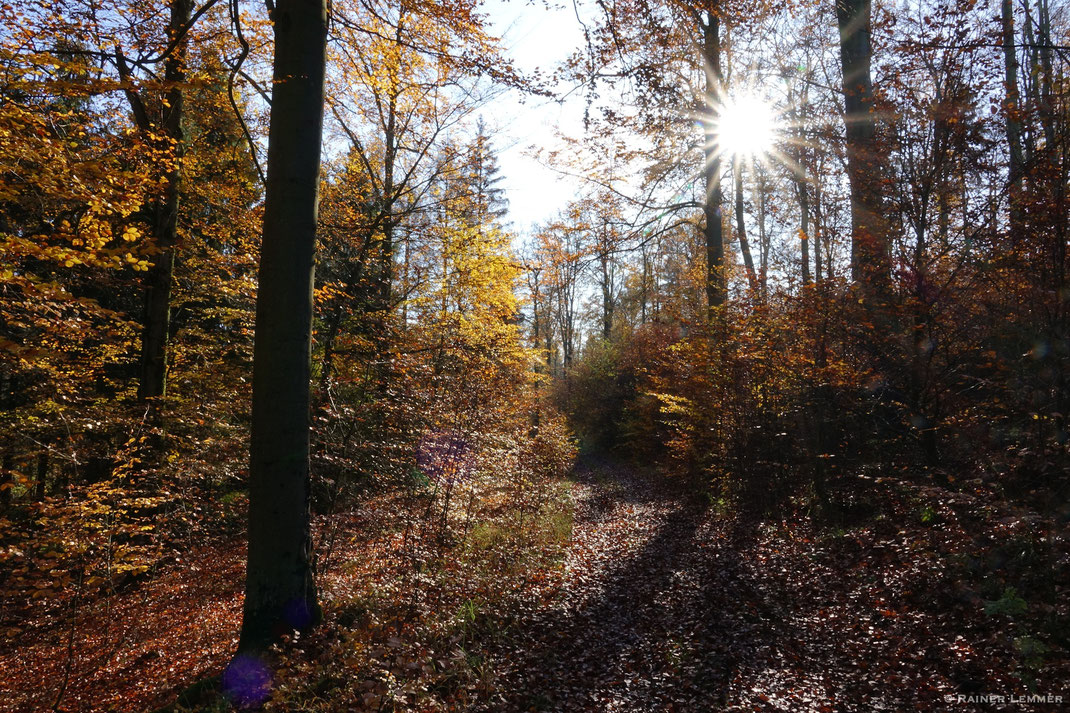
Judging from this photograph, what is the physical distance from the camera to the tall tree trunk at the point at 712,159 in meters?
13.9

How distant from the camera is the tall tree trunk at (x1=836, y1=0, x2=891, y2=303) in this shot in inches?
312

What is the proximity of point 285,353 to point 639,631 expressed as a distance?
4.80 metres

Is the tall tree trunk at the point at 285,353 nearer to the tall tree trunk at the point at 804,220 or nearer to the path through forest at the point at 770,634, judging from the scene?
the path through forest at the point at 770,634

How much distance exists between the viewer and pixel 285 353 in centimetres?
451

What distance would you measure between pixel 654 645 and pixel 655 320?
65.0 ft

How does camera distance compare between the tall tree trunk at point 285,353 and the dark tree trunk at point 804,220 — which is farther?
the dark tree trunk at point 804,220

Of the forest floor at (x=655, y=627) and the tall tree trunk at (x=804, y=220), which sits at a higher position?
the tall tree trunk at (x=804, y=220)

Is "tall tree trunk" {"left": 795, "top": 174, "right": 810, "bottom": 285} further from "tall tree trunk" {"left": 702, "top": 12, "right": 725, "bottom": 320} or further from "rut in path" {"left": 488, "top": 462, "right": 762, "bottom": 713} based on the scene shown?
"rut in path" {"left": 488, "top": 462, "right": 762, "bottom": 713}

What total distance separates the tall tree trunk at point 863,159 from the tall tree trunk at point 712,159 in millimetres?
3653

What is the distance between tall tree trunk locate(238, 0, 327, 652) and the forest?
3 centimetres

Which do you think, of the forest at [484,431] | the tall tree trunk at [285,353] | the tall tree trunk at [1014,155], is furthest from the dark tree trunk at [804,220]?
the tall tree trunk at [285,353]

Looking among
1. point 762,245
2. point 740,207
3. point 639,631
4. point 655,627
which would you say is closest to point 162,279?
point 639,631

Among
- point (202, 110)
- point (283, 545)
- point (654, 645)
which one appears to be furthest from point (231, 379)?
point (654, 645)

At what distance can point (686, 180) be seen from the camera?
624 inches
